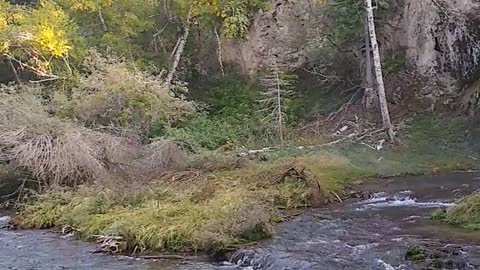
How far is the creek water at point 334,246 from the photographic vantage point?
38.5ft

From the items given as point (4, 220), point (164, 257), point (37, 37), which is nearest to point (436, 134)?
point (164, 257)

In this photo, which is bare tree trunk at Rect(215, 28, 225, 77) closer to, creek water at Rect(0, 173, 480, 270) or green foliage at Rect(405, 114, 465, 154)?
green foliage at Rect(405, 114, 465, 154)

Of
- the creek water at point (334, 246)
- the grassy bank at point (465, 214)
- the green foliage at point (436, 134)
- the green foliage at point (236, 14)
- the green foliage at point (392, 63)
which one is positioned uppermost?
the green foliage at point (236, 14)

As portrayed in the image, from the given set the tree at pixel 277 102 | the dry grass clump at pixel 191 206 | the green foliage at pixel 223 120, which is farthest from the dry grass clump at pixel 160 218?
the tree at pixel 277 102

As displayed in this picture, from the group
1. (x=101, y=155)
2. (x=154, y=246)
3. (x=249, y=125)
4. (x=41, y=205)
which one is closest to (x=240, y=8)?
(x=249, y=125)

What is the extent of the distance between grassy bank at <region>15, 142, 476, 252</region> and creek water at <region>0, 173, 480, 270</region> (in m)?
0.55

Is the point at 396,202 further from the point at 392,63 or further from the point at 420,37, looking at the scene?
the point at 392,63

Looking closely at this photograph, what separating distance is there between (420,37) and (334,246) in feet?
55.2

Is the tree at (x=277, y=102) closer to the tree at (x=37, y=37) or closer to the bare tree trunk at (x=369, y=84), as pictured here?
the bare tree trunk at (x=369, y=84)

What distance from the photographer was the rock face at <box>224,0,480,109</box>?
2644 centimetres

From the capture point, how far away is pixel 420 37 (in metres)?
27.8

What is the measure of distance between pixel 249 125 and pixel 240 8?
6519 millimetres


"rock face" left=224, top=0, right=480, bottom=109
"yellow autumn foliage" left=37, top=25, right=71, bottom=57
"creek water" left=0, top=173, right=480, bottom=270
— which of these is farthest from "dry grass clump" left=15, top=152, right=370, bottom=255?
"yellow autumn foliage" left=37, top=25, right=71, bottom=57

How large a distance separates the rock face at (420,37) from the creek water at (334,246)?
401 inches
